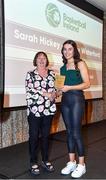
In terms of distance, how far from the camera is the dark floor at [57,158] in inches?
98.7

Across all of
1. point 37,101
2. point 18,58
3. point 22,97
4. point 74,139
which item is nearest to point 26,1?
point 18,58

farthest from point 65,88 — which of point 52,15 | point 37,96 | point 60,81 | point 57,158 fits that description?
point 52,15

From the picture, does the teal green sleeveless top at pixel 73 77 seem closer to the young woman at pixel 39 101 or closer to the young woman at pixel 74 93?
the young woman at pixel 74 93

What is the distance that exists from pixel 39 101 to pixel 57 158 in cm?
95

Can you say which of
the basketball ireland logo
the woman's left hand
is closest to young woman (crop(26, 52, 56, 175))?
the woman's left hand

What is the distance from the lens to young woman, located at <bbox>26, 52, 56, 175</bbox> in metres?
2.42

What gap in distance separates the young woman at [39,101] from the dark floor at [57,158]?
191 mm

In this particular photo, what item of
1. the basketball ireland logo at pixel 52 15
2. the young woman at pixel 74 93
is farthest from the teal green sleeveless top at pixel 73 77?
the basketball ireland logo at pixel 52 15

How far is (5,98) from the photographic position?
3.24 meters

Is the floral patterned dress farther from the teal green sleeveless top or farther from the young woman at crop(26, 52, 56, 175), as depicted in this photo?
the teal green sleeveless top

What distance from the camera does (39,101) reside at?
242 centimetres

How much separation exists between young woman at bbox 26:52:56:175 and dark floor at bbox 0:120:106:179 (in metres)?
0.19

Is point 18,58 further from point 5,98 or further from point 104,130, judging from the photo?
point 104,130

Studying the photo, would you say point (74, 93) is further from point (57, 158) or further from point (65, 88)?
point (57, 158)
